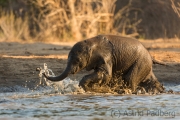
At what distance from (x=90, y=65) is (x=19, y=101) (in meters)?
1.40

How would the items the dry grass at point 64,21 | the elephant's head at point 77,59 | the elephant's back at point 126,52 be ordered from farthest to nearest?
the dry grass at point 64,21 → the elephant's back at point 126,52 → the elephant's head at point 77,59

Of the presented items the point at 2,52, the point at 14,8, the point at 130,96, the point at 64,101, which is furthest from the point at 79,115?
the point at 14,8

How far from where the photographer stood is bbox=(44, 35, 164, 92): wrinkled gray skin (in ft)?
30.9

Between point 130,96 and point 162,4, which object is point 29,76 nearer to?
point 130,96

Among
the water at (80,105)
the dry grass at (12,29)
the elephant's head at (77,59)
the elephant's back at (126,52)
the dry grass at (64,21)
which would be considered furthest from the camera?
the dry grass at (64,21)

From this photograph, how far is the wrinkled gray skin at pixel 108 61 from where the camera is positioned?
9.41 meters

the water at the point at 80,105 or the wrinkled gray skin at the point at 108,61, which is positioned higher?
the wrinkled gray skin at the point at 108,61

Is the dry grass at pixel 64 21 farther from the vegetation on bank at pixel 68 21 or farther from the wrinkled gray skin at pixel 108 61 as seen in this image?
the wrinkled gray skin at pixel 108 61

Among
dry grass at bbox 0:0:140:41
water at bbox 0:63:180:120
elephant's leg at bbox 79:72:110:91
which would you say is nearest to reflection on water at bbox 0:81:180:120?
water at bbox 0:63:180:120

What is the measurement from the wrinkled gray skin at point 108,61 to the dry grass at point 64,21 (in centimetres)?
944

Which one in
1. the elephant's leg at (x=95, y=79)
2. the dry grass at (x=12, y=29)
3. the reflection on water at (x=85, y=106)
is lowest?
the reflection on water at (x=85, y=106)

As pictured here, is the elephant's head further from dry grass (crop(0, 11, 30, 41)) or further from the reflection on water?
dry grass (crop(0, 11, 30, 41))

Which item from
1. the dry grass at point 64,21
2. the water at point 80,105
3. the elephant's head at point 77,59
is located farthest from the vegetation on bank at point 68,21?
the elephant's head at point 77,59

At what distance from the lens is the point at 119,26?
21.1 meters
